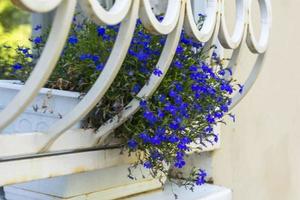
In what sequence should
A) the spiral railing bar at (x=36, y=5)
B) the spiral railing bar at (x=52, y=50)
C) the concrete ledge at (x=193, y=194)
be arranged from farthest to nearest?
the concrete ledge at (x=193, y=194) → the spiral railing bar at (x=52, y=50) → the spiral railing bar at (x=36, y=5)

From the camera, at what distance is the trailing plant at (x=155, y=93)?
3.92 ft

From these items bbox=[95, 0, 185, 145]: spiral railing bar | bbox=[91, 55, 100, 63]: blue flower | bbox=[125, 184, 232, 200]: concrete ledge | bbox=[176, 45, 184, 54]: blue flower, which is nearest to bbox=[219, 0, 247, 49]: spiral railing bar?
bbox=[176, 45, 184, 54]: blue flower

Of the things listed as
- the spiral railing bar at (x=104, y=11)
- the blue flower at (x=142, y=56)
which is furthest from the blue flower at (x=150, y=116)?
the spiral railing bar at (x=104, y=11)

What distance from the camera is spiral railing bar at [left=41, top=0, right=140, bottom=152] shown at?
3.39ft

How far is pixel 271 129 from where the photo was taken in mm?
1847

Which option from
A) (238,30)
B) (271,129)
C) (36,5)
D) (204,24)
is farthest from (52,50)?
(271,129)

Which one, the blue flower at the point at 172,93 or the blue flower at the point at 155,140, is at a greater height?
the blue flower at the point at 172,93

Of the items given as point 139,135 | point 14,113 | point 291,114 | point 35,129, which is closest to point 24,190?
point 35,129

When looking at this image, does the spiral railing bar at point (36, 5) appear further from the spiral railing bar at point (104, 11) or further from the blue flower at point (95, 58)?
the blue flower at point (95, 58)

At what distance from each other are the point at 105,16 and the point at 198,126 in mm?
452

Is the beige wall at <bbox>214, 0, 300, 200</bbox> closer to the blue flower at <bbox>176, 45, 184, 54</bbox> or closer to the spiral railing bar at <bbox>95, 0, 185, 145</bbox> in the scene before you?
the blue flower at <bbox>176, 45, 184, 54</bbox>

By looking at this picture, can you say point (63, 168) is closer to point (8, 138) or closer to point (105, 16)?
point (8, 138)

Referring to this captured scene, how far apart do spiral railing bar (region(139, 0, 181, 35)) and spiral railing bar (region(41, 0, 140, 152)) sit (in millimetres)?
19

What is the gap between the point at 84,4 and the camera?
0.92 m
